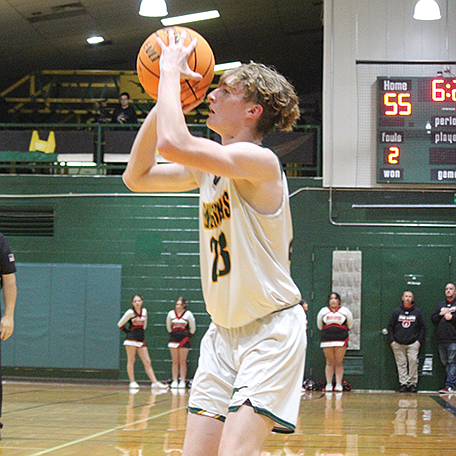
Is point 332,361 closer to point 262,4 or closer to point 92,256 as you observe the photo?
point 92,256

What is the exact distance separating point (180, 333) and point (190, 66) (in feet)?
32.6

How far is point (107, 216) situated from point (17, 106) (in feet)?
15.6

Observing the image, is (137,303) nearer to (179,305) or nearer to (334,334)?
(179,305)

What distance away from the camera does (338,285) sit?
12.7m

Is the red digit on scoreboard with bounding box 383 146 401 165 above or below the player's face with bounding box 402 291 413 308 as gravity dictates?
above

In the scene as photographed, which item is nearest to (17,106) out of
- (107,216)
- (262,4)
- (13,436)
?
(107,216)

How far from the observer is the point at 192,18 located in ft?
46.4

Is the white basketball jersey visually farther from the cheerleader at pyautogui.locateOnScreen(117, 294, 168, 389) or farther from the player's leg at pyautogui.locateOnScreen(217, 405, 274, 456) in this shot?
the cheerleader at pyautogui.locateOnScreen(117, 294, 168, 389)

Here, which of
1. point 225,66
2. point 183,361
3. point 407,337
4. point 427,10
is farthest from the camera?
point 225,66

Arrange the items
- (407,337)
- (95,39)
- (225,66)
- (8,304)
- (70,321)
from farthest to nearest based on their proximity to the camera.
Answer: (225,66), (95,39), (70,321), (407,337), (8,304)

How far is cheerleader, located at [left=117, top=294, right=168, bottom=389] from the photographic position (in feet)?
39.1

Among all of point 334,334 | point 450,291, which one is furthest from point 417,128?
point 334,334

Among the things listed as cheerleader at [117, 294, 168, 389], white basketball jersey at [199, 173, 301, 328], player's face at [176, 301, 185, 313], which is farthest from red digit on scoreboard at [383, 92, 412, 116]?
white basketball jersey at [199, 173, 301, 328]

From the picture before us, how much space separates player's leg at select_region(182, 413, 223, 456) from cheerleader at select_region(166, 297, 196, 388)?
9.95m
